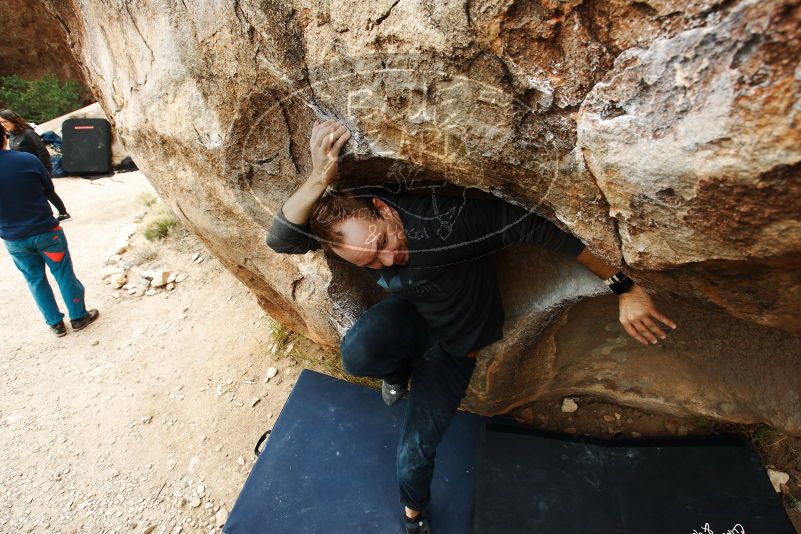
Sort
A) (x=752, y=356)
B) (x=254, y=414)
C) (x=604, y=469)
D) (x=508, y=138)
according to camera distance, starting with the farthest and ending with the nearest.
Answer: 1. (x=254, y=414)
2. (x=604, y=469)
3. (x=752, y=356)
4. (x=508, y=138)

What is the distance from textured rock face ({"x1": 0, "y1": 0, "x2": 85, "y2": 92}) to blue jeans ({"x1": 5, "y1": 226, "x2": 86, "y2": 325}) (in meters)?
7.86

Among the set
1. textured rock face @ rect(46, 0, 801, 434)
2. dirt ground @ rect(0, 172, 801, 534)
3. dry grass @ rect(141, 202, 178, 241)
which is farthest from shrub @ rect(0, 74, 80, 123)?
textured rock face @ rect(46, 0, 801, 434)

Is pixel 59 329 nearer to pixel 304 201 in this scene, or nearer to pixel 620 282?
pixel 304 201

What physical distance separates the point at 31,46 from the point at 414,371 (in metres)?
11.5

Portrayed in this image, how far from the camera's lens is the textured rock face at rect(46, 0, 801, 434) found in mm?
902

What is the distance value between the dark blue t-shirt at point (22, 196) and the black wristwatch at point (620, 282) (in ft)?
11.3

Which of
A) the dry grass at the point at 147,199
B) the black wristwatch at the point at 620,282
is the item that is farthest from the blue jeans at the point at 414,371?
the dry grass at the point at 147,199

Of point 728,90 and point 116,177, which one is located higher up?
point 728,90

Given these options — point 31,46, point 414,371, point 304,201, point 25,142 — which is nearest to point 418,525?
point 414,371

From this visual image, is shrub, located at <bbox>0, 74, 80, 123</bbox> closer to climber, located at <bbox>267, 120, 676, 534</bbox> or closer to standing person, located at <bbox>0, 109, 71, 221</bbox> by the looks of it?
standing person, located at <bbox>0, 109, 71, 221</bbox>

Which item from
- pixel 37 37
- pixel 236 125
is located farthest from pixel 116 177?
pixel 236 125

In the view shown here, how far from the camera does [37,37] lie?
9.37 metres

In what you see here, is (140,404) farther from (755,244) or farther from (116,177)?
(116,177)

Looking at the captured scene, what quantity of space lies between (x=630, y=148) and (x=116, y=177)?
24.9 feet
